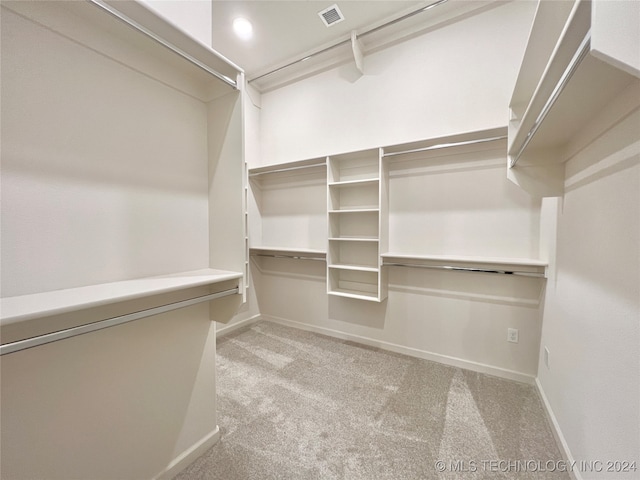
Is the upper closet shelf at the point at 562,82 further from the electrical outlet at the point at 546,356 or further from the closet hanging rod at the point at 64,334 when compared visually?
the closet hanging rod at the point at 64,334

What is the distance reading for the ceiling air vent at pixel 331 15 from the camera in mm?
2277

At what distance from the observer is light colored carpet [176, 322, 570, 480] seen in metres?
1.37

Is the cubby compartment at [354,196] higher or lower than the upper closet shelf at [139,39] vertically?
lower

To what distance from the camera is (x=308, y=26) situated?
2.48 metres

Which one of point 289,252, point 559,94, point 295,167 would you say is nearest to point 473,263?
point 559,94

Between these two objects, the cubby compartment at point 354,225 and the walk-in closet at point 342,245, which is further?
the cubby compartment at point 354,225

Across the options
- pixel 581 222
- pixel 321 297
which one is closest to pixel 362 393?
pixel 321 297

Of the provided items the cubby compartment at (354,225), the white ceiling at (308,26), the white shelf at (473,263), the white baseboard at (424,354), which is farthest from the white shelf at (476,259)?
the white ceiling at (308,26)

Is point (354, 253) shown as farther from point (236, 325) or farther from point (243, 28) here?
point (243, 28)

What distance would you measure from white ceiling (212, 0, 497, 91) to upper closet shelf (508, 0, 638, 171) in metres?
1.45

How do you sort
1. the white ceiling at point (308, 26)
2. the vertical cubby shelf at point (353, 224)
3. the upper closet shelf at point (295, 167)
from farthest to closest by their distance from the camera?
1. the upper closet shelf at point (295, 167)
2. the vertical cubby shelf at point (353, 224)
3. the white ceiling at point (308, 26)

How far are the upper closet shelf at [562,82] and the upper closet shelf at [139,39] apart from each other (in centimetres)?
129

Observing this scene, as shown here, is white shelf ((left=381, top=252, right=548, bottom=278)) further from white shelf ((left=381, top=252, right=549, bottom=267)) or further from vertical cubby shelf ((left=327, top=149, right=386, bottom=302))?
vertical cubby shelf ((left=327, top=149, right=386, bottom=302))

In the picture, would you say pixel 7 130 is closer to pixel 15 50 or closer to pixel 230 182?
pixel 15 50
